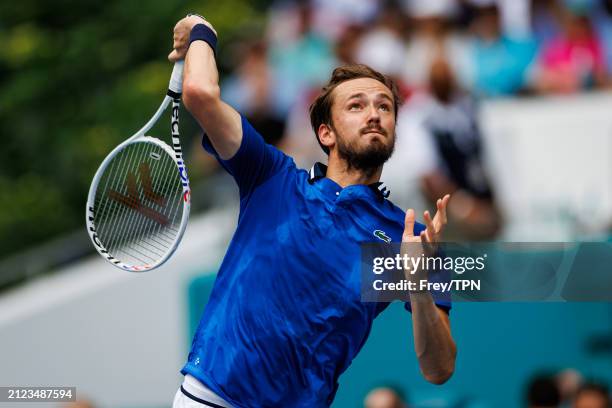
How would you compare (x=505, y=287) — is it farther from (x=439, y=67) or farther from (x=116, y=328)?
(x=116, y=328)

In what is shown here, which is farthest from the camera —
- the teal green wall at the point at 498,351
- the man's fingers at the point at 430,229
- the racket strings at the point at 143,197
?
the teal green wall at the point at 498,351

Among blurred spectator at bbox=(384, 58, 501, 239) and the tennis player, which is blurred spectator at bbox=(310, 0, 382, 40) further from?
the tennis player

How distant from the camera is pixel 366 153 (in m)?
4.30

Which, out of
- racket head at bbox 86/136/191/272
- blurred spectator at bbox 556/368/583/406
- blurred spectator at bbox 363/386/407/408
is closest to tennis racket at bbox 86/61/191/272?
racket head at bbox 86/136/191/272

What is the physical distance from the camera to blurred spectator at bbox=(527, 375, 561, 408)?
7160 millimetres

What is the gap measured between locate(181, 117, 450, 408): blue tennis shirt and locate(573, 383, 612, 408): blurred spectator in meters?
3.10

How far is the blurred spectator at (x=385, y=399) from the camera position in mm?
7246

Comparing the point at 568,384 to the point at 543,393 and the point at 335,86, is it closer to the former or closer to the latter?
the point at 543,393

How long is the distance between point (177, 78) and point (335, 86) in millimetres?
589

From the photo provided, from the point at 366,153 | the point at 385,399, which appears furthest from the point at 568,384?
the point at 366,153

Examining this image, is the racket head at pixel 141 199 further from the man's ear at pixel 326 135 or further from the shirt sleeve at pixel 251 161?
the man's ear at pixel 326 135

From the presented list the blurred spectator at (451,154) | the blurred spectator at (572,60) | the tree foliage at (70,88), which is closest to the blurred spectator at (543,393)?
the blurred spectator at (451,154)

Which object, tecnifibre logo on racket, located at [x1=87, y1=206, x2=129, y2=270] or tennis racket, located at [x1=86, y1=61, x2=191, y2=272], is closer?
tecnifibre logo on racket, located at [x1=87, y1=206, x2=129, y2=270]

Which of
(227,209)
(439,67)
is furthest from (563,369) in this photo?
(227,209)
